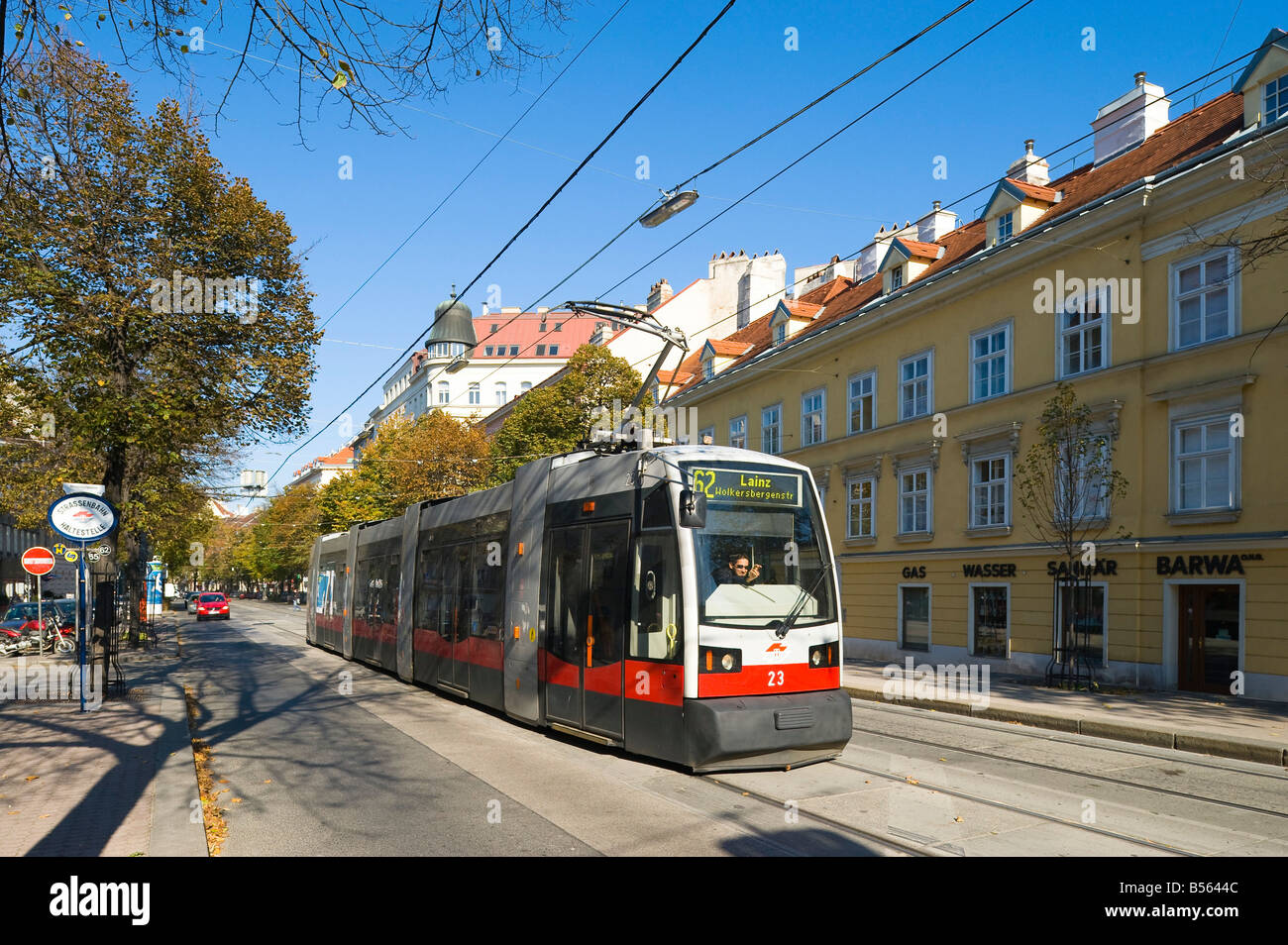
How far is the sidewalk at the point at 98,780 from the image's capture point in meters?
6.66

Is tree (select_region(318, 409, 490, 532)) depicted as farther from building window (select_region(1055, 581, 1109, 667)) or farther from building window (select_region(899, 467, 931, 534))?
building window (select_region(1055, 581, 1109, 667))

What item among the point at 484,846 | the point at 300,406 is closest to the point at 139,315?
the point at 300,406

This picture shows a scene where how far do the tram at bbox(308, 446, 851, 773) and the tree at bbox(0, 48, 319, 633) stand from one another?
7315 mm

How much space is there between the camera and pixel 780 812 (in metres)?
7.62

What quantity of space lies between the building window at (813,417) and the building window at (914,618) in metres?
6.33

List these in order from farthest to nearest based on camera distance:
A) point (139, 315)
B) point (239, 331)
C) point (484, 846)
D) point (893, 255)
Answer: point (893, 255) < point (239, 331) < point (139, 315) < point (484, 846)

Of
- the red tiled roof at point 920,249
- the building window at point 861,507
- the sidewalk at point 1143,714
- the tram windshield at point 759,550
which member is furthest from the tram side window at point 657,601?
the red tiled roof at point 920,249

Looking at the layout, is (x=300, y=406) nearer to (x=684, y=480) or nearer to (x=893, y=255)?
(x=684, y=480)

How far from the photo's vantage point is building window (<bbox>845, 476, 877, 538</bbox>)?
90.7ft

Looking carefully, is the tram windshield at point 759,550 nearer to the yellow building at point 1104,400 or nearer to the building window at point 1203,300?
the yellow building at point 1104,400
